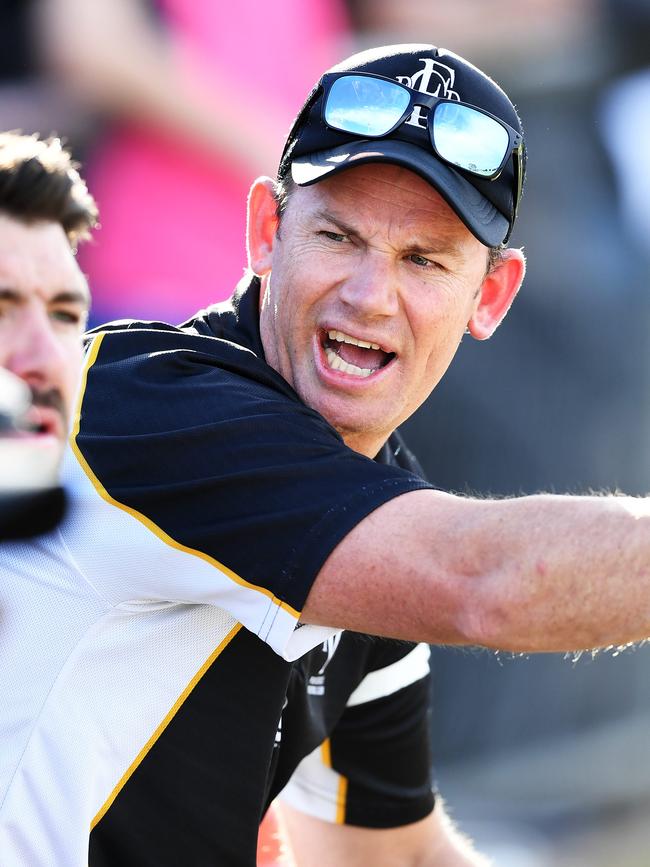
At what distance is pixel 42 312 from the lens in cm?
220

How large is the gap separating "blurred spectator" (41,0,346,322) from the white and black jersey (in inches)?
150

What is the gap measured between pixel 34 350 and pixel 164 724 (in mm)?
817

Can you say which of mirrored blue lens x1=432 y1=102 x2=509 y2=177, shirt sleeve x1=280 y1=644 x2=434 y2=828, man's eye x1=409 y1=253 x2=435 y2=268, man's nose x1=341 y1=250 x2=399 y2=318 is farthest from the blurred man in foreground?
shirt sleeve x1=280 y1=644 x2=434 y2=828

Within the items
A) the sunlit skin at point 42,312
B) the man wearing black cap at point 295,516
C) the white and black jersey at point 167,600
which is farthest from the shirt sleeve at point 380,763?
the sunlit skin at point 42,312

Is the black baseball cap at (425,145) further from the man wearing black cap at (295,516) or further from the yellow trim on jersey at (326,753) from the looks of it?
the yellow trim on jersey at (326,753)

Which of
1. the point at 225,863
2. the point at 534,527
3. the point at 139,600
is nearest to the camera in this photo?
the point at 534,527

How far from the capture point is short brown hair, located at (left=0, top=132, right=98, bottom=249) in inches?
91.7

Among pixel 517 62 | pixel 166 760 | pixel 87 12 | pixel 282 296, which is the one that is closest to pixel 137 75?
pixel 87 12

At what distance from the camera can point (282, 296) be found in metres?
1.82

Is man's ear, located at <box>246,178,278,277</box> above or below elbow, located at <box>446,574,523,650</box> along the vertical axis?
above

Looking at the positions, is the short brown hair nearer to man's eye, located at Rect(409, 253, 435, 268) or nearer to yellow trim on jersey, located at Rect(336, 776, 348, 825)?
man's eye, located at Rect(409, 253, 435, 268)

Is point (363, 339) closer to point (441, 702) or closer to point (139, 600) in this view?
point (139, 600)

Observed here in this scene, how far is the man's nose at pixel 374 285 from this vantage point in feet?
5.68

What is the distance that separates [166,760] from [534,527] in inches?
26.0
